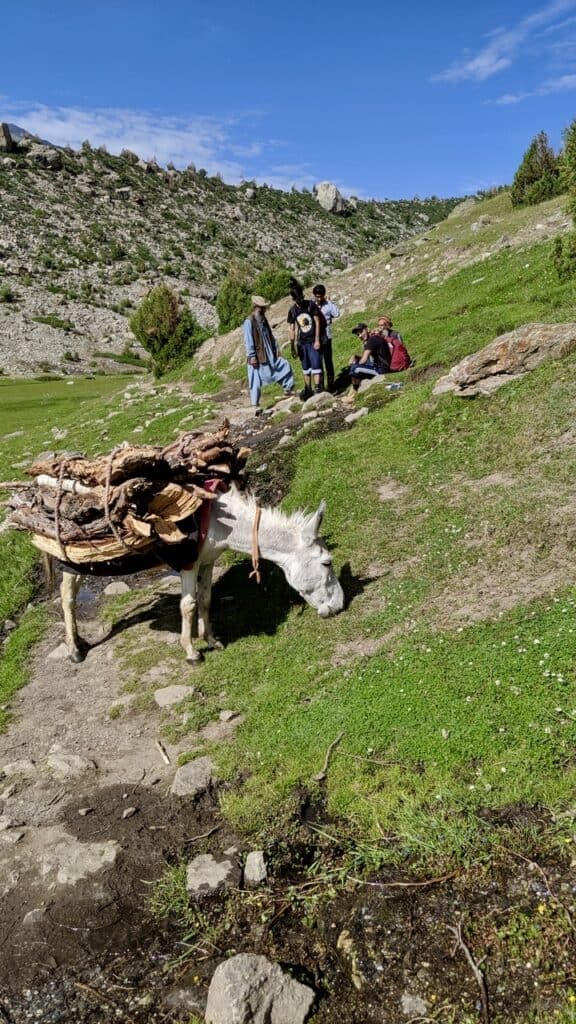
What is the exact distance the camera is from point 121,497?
6844mm

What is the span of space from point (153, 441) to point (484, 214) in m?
25.2

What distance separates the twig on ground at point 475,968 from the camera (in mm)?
3312

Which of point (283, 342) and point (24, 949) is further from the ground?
point (283, 342)

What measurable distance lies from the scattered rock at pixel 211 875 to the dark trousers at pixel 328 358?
484 inches

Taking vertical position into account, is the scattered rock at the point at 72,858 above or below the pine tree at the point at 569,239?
below

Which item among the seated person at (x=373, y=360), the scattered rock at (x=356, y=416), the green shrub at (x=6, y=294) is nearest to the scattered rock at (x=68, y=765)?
the scattered rock at (x=356, y=416)

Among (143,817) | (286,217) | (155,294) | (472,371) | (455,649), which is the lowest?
(143,817)

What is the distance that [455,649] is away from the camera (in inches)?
236

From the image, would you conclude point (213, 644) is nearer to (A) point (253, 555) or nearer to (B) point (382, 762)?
(A) point (253, 555)

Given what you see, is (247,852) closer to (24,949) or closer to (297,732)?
(297,732)

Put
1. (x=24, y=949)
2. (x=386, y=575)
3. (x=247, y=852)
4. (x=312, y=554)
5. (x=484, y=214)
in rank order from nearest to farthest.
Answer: (x=24, y=949) < (x=247, y=852) < (x=312, y=554) < (x=386, y=575) < (x=484, y=214)

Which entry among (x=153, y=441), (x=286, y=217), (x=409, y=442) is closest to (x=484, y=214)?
(x=153, y=441)

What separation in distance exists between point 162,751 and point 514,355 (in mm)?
8242

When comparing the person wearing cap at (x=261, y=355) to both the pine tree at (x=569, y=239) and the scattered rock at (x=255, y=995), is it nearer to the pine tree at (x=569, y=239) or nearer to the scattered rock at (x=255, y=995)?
the pine tree at (x=569, y=239)
